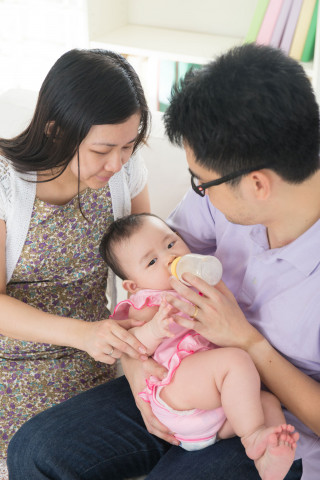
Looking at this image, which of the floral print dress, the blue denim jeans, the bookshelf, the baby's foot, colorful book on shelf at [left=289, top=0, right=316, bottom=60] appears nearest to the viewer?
the baby's foot

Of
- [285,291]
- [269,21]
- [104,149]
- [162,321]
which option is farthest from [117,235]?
[269,21]

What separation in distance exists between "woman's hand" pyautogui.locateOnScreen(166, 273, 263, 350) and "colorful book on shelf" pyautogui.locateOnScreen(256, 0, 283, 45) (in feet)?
5.37

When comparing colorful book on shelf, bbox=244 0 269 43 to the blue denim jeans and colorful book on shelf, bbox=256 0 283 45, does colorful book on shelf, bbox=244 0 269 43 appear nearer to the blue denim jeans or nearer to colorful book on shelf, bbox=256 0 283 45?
colorful book on shelf, bbox=256 0 283 45

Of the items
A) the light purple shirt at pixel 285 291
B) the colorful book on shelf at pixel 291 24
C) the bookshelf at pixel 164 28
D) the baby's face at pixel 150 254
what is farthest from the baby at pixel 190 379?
the bookshelf at pixel 164 28

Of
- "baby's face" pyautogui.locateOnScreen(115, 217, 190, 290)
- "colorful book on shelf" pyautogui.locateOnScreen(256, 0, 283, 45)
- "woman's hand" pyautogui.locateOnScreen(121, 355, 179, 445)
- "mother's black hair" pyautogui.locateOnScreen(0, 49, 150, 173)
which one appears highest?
"mother's black hair" pyautogui.locateOnScreen(0, 49, 150, 173)

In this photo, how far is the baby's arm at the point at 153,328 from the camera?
54.2 inches

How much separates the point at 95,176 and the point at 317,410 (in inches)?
30.1

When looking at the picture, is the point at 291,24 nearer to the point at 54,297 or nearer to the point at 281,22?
the point at 281,22

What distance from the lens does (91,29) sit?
10.4 ft

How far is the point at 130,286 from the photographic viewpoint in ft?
5.40

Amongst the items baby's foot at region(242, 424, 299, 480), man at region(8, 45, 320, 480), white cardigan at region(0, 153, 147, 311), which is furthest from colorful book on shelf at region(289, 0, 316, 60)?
baby's foot at region(242, 424, 299, 480)

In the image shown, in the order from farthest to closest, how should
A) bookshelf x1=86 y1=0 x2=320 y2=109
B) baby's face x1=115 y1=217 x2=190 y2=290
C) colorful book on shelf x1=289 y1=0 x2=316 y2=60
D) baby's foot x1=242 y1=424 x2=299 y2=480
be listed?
bookshelf x1=86 y1=0 x2=320 y2=109, colorful book on shelf x1=289 y1=0 x2=316 y2=60, baby's face x1=115 y1=217 x2=190 y2=290, baby's foot x1=242 y1=424 x2=299 y2=480

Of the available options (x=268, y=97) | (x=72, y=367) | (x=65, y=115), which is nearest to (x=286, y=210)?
(x=268, y=97)

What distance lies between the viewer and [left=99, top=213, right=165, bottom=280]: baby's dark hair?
5.49ft
